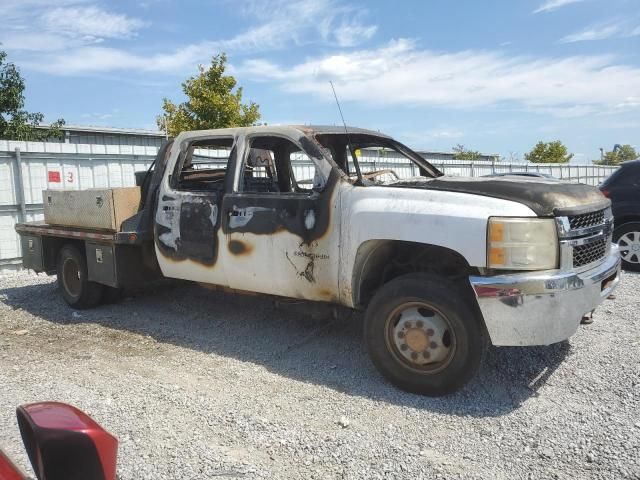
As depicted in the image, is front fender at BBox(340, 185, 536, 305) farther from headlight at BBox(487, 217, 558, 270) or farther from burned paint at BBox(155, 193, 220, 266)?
burned paint at BBox(155, 193, 220, 266)

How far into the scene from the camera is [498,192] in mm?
3529

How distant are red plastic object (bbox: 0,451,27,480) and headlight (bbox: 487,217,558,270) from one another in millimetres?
2740

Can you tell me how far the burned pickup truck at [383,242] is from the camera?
3350 millimetres

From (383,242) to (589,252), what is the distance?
1405 mm

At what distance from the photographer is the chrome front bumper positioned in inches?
129

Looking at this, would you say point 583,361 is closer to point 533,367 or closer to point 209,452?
point 533,367

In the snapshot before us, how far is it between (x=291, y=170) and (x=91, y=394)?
2880 mm

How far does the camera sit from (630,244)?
774cm

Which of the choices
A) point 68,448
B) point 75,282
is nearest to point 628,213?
point 75,282

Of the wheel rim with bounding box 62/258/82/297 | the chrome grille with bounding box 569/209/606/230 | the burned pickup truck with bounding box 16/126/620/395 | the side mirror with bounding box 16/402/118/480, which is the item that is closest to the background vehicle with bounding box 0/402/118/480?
the side mirror with bounding box 16/402/118/480

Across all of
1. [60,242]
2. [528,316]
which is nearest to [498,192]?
[528,316]

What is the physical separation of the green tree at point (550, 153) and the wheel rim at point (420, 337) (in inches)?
1393

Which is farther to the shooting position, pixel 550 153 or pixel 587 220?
pixel 550 153

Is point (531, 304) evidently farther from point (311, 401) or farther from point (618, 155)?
point (618, 155)
